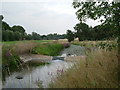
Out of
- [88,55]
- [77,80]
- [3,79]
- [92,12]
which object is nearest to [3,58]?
[3,79]

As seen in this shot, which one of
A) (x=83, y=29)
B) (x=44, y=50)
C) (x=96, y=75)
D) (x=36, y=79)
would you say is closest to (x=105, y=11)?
(x=96, y=75)

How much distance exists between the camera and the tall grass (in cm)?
314

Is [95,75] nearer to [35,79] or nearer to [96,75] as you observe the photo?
[96,75]

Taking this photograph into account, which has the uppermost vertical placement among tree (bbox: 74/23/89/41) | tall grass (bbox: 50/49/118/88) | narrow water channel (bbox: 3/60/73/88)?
tree (bbox: 74/23/89/41)

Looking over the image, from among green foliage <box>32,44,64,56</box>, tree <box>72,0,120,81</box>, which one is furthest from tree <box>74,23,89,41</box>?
green foliage <box>32,44,64,56</box>

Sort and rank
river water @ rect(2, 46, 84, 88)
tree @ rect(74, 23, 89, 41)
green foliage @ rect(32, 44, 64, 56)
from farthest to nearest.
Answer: green foliage @ rect(32, 44, 64, 56) < tree @ rect(74, 23, 89, 41) < river water @ rect(2, 46, 84, 88)

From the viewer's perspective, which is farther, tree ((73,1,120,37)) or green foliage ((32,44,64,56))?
green foliage ((32,44,64,56))

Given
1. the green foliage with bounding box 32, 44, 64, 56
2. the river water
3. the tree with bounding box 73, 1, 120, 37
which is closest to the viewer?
the tree with bounding box 73, 1, 120, 37

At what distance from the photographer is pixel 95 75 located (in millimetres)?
3320

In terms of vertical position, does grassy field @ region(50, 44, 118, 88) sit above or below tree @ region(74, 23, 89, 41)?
below

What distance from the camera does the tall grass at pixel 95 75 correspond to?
314 cm

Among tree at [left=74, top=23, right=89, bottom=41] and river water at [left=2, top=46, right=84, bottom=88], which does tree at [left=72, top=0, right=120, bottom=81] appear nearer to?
tree at [left=74, top=23, right=89, bottom=41]

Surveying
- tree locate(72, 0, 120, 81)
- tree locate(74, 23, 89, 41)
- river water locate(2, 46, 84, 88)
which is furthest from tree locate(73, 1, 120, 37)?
river water locate(2, 46, 84, 88)

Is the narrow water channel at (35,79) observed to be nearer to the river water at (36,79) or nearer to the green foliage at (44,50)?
the river water at (36,79)
